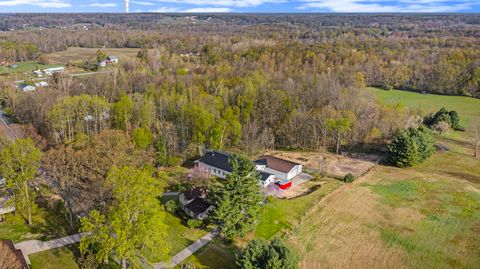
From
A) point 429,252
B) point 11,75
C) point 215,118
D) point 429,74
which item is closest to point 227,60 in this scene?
point 215,118

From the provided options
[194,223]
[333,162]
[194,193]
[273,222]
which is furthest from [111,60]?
[273,222]

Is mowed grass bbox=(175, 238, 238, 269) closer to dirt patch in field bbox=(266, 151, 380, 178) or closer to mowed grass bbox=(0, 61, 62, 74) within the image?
dirt patch in field bbox=(266, 151, 380, 178)

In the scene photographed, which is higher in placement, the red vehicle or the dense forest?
the dense forest

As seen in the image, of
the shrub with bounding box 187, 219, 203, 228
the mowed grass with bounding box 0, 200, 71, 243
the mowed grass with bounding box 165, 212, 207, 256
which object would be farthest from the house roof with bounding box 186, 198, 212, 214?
the mowed grass with bounding box 0, 200, 71, 243

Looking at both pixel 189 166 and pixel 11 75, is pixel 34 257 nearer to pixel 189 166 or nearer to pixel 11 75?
pixel 189 166

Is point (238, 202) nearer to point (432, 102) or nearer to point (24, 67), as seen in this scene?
point (432, 102)

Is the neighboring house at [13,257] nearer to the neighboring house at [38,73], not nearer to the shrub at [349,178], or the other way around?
the shrub at [349,178]

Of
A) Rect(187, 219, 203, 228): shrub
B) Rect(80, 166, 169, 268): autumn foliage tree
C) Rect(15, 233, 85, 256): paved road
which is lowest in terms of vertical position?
Rect(15, 233, 85, 256): paved road
